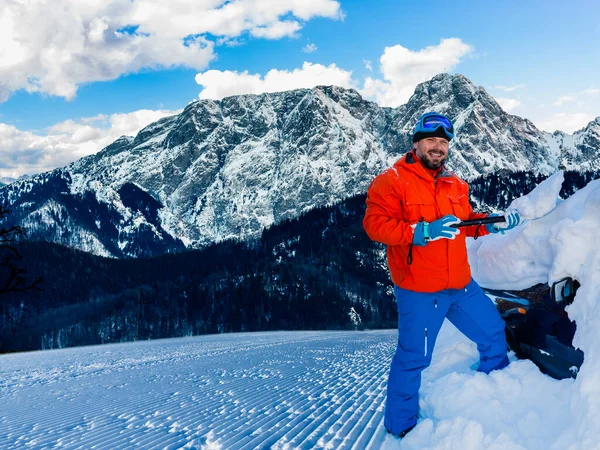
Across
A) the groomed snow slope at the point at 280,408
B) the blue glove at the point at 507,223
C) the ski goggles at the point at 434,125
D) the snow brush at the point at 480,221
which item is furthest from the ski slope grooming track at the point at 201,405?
the ski goggles at the point at 434,125

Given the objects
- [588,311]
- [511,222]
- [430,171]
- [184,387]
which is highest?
[430,171]

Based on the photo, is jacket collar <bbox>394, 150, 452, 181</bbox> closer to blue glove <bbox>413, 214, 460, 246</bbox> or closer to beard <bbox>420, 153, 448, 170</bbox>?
beard <bbox>420, 153, 448, 170</bbox>

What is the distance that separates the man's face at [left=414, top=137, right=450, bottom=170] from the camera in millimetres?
3713

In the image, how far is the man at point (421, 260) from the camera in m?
3.49

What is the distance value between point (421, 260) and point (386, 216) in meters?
0.44

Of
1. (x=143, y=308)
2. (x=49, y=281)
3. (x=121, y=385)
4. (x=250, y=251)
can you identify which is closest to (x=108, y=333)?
(x=143, y=308)

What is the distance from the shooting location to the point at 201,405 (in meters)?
4.99

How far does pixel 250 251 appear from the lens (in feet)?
531

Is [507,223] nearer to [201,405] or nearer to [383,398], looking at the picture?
[383,398]

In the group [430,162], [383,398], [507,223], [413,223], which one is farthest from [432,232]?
[383,398]

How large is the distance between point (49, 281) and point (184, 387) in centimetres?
15797

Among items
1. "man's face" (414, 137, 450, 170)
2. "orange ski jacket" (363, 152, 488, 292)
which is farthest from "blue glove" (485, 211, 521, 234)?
"man's face" (414, 137, 450, 170)

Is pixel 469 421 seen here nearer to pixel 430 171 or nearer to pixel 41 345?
pixel 430 171

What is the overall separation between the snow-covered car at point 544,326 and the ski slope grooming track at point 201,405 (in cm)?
143
